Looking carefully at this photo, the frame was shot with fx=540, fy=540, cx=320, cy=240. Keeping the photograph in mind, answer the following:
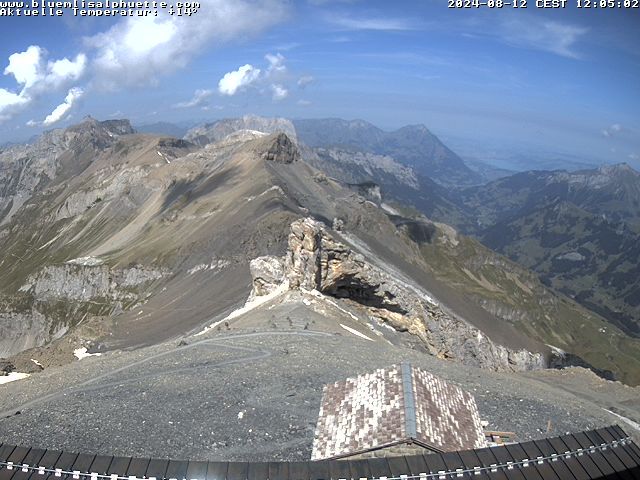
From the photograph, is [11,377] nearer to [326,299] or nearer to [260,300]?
[260,300]

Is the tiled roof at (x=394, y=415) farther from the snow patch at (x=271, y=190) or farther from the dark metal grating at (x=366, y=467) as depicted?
the snow patch at (x=271, y=190)

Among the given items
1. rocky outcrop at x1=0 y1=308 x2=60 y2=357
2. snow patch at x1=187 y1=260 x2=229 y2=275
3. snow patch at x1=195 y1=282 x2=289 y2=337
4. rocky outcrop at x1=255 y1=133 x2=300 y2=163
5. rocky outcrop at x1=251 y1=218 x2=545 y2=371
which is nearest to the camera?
rocky outcrop at x1=251 y1=218 x2=545 y2=371

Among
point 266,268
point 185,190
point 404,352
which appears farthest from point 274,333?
point 185,190

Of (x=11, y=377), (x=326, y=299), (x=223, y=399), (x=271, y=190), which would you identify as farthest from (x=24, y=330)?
(x=223, y=399)

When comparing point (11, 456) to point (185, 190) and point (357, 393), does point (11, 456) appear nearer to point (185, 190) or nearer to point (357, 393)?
point (357, 393)

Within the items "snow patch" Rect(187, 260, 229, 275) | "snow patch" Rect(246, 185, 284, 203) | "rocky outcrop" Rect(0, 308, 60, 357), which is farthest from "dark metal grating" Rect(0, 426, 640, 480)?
"rocky outcrop" Rect(0, 308, 60, 357)

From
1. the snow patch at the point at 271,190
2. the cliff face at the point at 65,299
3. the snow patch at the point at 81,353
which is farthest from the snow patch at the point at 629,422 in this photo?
the snow patch at the point at 271,190

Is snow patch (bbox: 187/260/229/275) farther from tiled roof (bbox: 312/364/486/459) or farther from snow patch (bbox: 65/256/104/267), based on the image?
tiled roof (bbox: 312/364/486/459)
